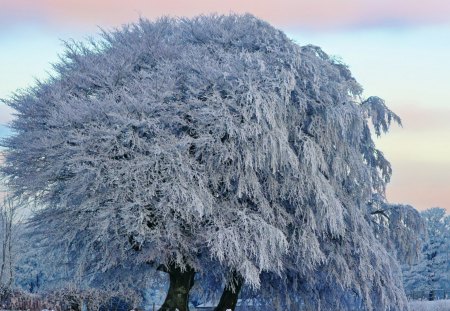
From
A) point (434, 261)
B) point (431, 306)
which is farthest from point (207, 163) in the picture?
point (434, 261)

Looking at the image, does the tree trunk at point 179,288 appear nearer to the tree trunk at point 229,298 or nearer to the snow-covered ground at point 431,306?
the tree trunk at point 229,298

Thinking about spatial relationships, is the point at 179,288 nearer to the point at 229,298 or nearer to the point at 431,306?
the point at 229,298

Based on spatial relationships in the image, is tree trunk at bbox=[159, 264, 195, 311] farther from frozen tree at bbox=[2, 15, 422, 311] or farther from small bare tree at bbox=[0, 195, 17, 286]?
small bare tree at bbox=[0, 195, 17, 286]

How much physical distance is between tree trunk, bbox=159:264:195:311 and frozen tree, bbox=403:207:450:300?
103ft

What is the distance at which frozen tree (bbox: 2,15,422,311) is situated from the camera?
1986cm

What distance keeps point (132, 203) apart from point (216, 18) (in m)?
8.85

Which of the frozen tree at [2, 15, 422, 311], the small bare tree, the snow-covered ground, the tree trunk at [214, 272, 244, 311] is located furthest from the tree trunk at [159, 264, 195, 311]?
the snow-covered ground

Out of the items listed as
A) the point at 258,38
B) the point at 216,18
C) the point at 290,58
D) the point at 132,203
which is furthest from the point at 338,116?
the point at 132,203

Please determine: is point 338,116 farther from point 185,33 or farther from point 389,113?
point 185,33

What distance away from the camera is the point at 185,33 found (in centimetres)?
2478

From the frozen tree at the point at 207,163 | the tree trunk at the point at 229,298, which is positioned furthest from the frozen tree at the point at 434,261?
the tree trunk at the point at 229,298

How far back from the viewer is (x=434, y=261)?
51281 mm

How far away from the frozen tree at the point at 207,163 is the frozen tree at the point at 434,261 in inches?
1093

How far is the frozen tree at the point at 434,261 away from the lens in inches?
1987
